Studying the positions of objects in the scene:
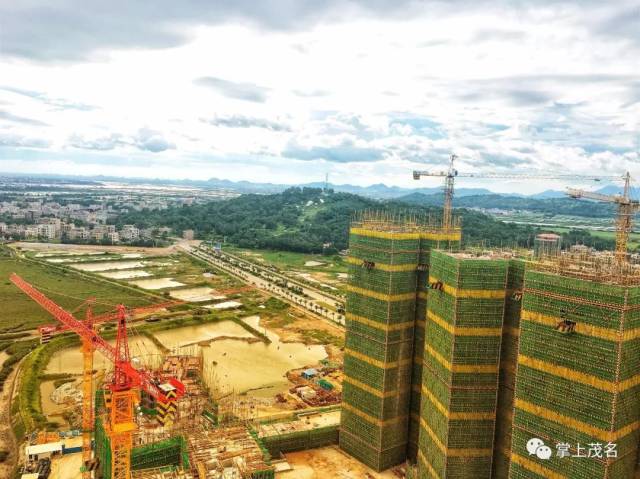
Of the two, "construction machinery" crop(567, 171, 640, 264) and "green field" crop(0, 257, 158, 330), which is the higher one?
"construction machinery" crop(567, 171, 640, 264)

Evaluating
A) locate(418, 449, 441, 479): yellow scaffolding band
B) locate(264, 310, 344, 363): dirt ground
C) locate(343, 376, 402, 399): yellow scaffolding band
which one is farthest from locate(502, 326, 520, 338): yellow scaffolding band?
locate(264, 310, 344, 363): dirt ground

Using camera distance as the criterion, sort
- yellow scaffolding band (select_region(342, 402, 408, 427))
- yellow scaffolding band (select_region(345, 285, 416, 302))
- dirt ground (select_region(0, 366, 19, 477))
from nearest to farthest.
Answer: dirt ground (select_region(0, 366, 19, 477))
yellow scaffolding band (select_region(345, 285, 416, 302))
yellow scaffolding band (select_region(342, 402, 408, 427))

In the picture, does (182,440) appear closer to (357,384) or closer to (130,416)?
(130,416)

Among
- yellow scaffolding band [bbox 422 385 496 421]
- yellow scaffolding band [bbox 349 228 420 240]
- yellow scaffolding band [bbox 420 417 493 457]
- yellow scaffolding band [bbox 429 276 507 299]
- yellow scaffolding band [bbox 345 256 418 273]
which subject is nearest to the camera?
yellow scaffolding band [bbox 429 276 507 299]
